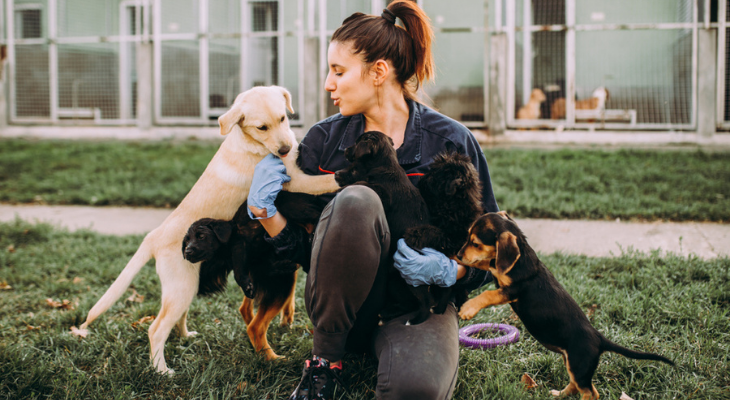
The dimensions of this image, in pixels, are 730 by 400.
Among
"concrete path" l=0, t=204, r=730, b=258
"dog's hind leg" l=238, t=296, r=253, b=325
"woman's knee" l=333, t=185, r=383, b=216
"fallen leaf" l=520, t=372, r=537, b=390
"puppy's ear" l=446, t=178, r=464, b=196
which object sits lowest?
"fallen leaf" l=520, t=372, r=537, b=390

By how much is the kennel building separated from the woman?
6054mm

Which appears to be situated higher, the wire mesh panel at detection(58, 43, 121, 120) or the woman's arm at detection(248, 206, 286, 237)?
the wire mesh panel at detection(58, 43, 121, 120)

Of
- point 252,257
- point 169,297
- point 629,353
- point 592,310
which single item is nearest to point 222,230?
point 252,257

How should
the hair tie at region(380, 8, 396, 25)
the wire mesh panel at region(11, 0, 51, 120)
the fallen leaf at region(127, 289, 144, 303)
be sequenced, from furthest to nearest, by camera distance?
the wire mesh panel at region(11, 0, 51, 120)
the fallen leaf at region(127, 289, 144, 303)
the hair tie at region(380, 8, 396, 25)

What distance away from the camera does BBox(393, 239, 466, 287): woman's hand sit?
2230mm

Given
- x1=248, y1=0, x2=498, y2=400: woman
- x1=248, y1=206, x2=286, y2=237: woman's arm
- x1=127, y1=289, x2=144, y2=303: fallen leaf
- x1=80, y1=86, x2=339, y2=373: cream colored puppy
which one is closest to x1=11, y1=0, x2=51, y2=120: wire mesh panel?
x1=127, y1=289, x2=144, y2=303: fallen leaf

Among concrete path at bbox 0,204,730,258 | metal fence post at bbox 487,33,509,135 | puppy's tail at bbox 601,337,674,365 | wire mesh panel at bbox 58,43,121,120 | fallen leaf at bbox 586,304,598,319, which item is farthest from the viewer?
wire mesh panel at bbox 58,43,121,120

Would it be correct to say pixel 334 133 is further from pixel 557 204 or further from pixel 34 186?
pixel 34 186

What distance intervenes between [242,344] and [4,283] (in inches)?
105

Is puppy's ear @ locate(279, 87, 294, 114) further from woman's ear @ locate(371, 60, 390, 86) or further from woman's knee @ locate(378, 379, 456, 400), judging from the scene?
woman's knee @ locate(378, 379, 456, 400)

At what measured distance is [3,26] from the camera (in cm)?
1234

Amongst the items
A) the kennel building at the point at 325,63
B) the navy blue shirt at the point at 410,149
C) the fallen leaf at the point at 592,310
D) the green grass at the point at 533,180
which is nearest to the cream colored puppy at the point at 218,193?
the navy blue shirt at the point at 410,149

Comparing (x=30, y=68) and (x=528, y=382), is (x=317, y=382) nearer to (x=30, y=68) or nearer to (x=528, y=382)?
(x=528, y=382)

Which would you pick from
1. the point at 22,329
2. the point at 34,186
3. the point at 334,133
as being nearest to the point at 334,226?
the point at 334,133
